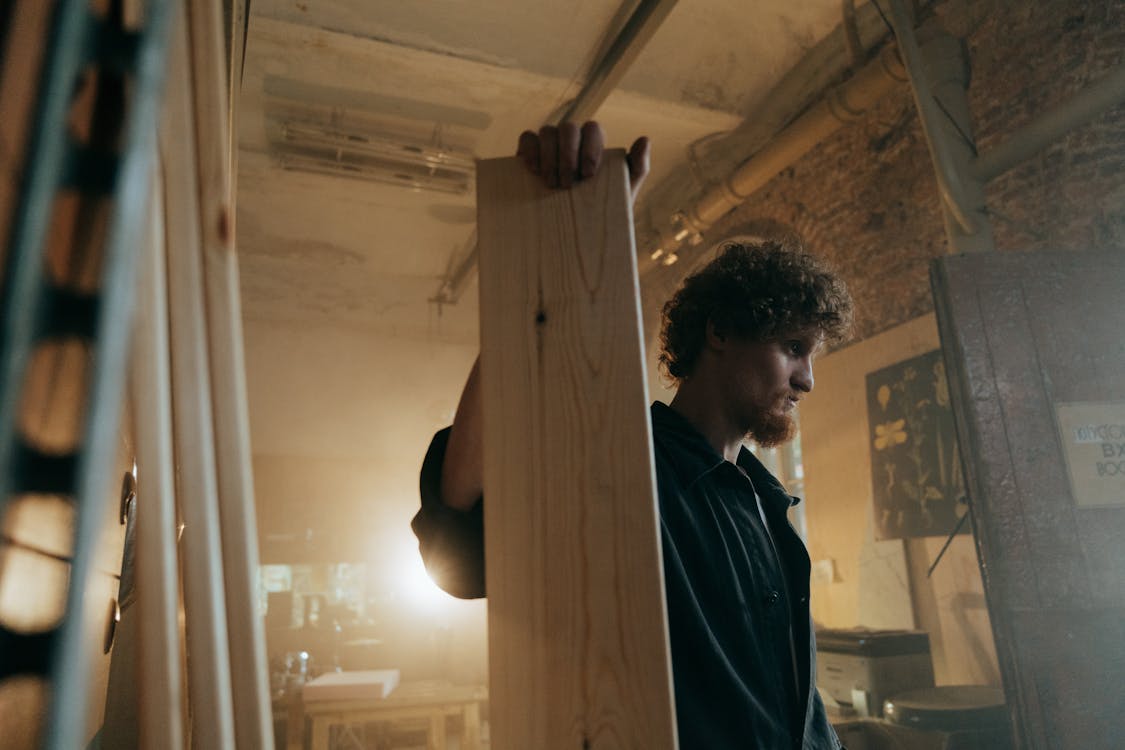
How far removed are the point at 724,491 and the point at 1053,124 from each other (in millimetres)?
2884

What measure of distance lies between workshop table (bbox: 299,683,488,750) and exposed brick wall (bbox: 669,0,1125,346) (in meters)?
3.39

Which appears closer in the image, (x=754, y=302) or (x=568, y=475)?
(x=568, y=475)

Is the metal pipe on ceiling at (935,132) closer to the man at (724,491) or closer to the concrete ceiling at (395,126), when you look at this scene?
the concrete ceiling at (395,126)

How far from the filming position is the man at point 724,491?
1071mm

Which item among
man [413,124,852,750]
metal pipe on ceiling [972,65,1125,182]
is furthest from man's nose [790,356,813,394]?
metal pipe on ceiling [972,65,1125,182]

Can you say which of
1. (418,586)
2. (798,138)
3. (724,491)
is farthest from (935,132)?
(418,586)

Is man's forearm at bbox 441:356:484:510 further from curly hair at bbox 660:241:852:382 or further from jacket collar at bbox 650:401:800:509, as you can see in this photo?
curly hair at bbox 660:241:852:382

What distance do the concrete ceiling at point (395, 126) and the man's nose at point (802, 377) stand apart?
126 inches

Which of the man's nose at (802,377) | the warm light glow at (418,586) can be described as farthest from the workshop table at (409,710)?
the man's nose at (802,377)

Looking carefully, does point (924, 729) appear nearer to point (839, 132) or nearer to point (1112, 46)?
point (1112, 46)

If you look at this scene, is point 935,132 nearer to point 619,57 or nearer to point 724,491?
point 619,57

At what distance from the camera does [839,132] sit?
4.71m

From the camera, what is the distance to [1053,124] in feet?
10.7

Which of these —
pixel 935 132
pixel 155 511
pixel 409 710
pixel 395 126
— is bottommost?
pixel 409 710
